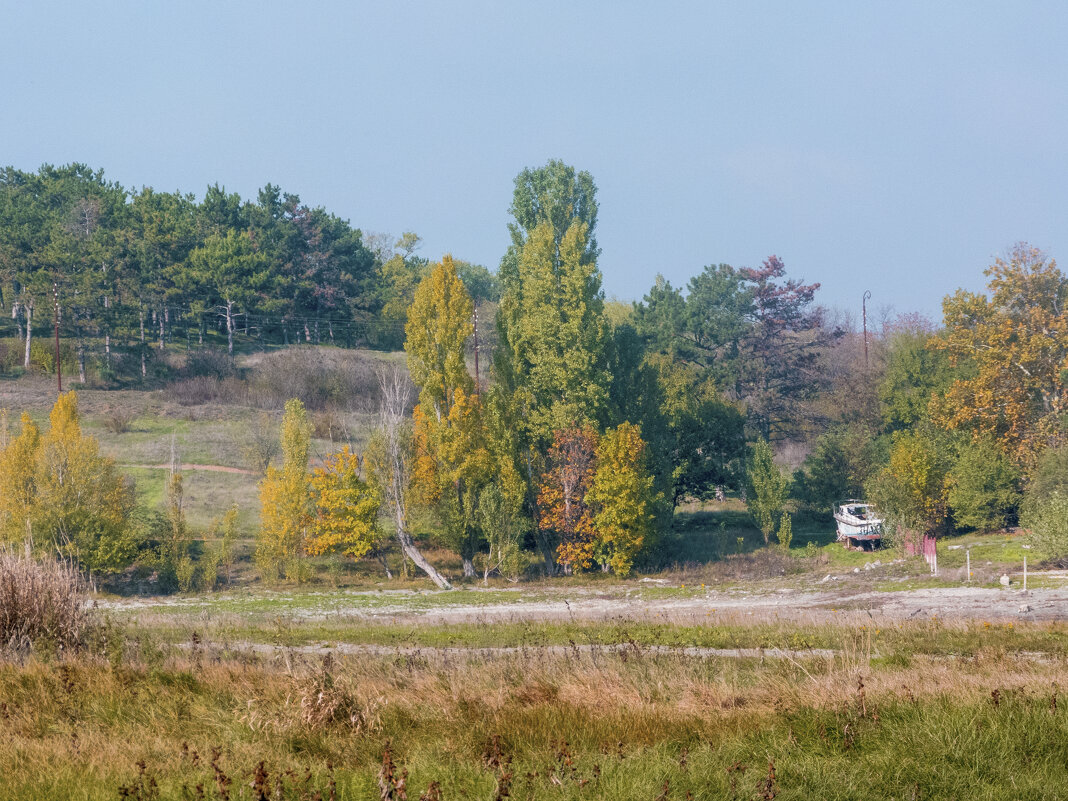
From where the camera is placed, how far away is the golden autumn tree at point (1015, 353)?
153 ft

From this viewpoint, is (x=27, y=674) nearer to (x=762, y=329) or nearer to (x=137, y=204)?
(x=762, y=329)

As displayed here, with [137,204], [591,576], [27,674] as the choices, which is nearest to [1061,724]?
[27,674]

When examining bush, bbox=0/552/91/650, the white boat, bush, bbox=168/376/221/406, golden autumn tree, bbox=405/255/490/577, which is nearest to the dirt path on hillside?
bush, bbox=168/376/221/406

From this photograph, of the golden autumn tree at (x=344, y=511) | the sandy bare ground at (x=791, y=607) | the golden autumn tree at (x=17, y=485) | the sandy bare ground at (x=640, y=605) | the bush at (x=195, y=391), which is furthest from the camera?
the bush at (x=195, y=391)

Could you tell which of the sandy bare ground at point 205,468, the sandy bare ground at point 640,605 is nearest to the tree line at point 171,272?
the sandy bare ground at point 205,468

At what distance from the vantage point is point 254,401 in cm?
7619

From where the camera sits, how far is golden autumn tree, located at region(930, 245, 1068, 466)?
153 ft

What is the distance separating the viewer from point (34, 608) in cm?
1202

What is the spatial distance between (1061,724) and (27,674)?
405 inches

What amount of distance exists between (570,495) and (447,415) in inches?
263

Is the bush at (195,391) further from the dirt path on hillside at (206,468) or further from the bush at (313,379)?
the dirt path on hillside at (206,468)

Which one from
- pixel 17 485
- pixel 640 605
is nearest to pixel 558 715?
pixel 640 605

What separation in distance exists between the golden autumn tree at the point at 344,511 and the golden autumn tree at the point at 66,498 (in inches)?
304

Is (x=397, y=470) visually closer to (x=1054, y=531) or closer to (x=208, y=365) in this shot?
(x=1054, y=531)
